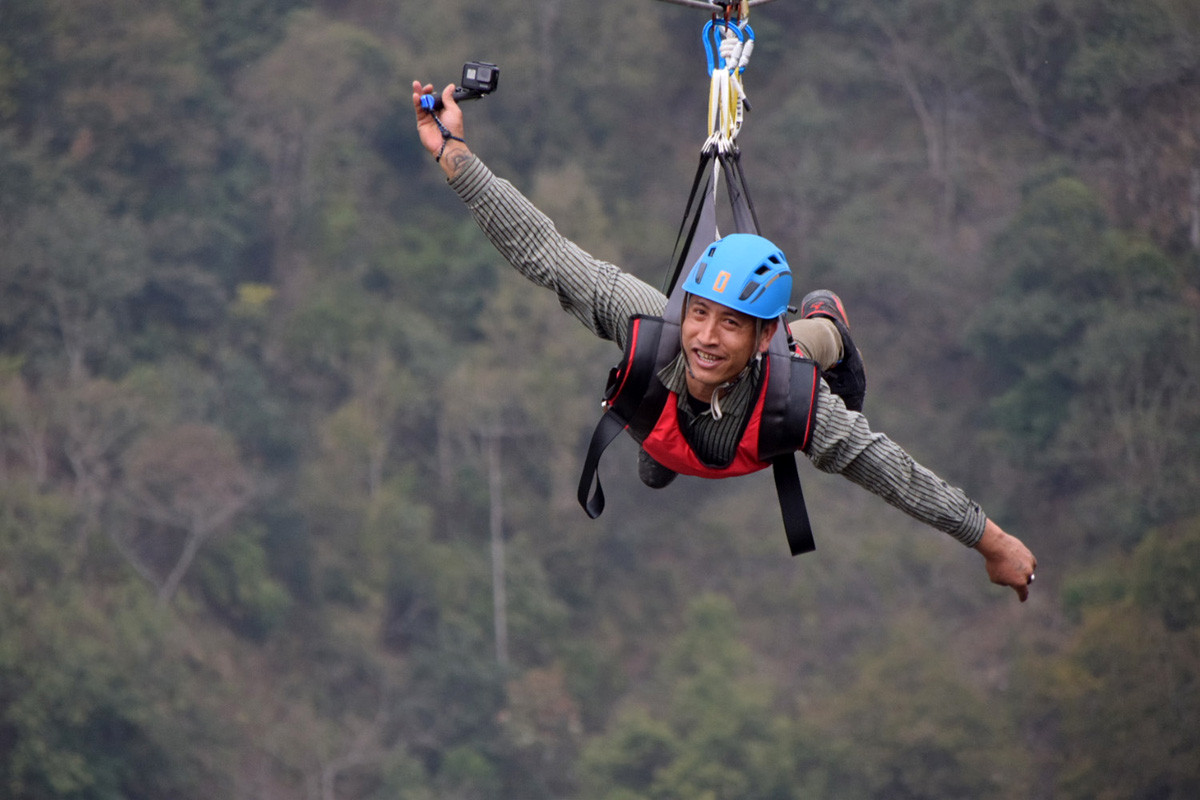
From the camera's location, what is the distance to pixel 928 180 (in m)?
24.3

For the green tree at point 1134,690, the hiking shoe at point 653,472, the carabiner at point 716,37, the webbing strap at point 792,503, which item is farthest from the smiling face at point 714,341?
the green tree at point 1134,690

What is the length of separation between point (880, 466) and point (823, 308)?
2.37ft

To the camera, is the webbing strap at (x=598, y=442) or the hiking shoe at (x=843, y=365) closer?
the webbing strap at (x=598, y=442)

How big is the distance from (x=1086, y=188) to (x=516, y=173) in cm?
854

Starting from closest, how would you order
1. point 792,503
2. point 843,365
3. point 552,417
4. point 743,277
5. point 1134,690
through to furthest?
1. point 743,277
2. point 792,503
3. point 843,365
4. point 1134,690
5. point 552,417

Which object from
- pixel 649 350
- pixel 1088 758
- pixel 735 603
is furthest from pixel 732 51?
pixel 735 603

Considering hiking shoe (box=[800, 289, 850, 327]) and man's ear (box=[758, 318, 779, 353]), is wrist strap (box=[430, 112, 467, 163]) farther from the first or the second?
hiking shoe (box=[800, 289, 850, 327])

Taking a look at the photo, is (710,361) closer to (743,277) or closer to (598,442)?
(743,277)

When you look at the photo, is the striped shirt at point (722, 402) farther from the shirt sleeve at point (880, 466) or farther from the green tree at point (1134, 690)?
the green tree at point (1134, 690)

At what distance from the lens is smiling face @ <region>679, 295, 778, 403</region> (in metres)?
3.34

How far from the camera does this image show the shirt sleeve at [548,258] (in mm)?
3430

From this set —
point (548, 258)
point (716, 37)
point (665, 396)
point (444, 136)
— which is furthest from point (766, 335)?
point (716, 37)

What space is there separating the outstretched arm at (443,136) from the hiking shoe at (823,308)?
1.02 metres

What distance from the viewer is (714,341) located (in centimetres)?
333
